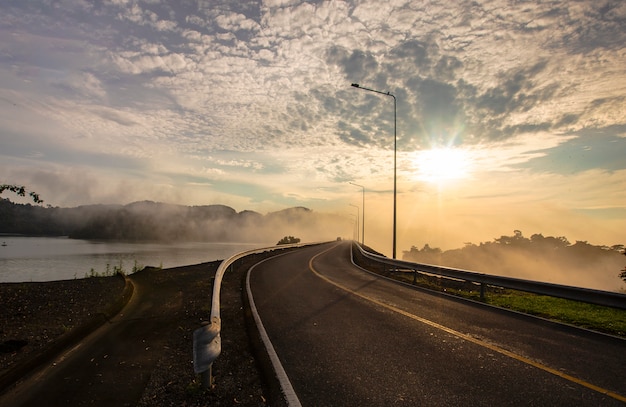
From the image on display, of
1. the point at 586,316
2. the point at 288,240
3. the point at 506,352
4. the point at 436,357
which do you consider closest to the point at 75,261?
the point at 288,240

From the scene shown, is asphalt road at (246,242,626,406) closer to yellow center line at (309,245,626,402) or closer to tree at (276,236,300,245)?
A: yellow center line at (309,245,626,402)

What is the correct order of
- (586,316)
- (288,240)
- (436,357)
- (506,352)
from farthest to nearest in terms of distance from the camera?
(288,240) < (586,316) < (506,352) < (436,357)

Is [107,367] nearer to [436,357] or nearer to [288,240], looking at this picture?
[436,357]

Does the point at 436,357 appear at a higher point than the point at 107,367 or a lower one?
higher

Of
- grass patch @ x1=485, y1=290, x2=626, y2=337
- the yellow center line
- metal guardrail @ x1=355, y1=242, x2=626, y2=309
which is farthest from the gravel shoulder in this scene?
metal guardrail @ x1=355, y1=242, x2=626, y2=309

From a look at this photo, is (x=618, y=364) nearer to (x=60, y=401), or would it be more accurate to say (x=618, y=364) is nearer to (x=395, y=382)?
(x=395, y=382)

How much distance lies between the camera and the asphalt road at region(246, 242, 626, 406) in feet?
13.3

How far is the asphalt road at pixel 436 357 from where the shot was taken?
407 cm

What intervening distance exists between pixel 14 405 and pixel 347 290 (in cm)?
902

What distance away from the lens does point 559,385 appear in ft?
14.3

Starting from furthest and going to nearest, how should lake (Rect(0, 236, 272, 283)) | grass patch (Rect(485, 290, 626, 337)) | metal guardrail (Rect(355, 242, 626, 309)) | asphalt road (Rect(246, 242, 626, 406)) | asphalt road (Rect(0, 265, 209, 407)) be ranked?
lake (Rect(0, 236, 272, 283)) → metal guardrail (Rect(355, 242, 626, 309)) → grass patch (Rect(485, 290, 626, 337)) → asphalt road (Rect(0, 265, 209, 407)) → asphalt road (Rect(246, 242, 626, 406))

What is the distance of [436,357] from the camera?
5.36m

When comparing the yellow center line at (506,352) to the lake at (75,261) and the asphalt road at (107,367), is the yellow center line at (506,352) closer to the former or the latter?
the asphalt road at (107,367)

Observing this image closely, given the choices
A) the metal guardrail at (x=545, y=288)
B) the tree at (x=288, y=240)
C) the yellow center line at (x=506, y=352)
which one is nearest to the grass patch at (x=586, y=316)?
the metal guardrail at (x=545, y=288)
